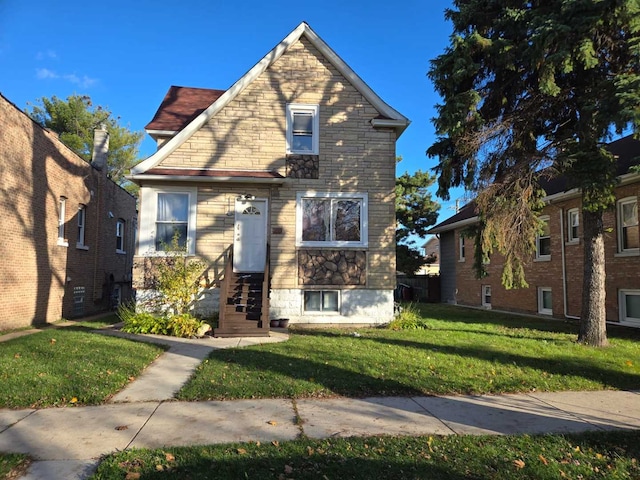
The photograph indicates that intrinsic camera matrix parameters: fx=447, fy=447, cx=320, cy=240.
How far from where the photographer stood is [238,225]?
487 inches

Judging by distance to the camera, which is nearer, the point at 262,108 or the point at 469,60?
the point at 469,60

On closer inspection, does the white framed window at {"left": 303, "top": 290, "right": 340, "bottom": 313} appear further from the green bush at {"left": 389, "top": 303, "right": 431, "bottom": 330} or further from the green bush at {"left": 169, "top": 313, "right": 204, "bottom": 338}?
the green bush at {"left": 169, "top": 313, "right": 204, "bottom": 338}

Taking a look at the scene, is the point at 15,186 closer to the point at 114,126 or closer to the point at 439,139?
the point at 439,139

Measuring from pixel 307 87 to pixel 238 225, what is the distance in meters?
4.42

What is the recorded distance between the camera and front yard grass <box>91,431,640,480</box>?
11.5 ft

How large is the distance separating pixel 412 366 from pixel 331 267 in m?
5.44

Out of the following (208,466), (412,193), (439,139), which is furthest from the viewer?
(412,193)

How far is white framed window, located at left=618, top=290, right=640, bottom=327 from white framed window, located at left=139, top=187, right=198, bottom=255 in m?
12.0

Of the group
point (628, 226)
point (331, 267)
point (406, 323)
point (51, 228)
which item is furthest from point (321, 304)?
point (628, 226)

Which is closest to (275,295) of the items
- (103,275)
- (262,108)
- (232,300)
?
(232,300)

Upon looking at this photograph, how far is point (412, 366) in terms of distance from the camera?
23.5 feet

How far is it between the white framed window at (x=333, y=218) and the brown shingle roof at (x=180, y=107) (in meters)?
4.71

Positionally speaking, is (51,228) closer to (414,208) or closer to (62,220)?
(62,220)

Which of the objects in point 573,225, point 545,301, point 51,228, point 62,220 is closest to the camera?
point 51,228
